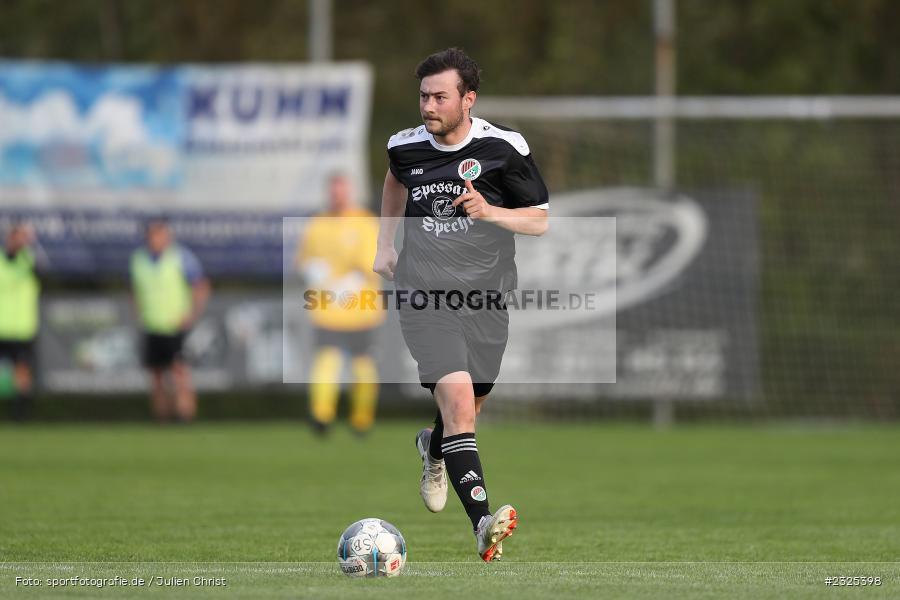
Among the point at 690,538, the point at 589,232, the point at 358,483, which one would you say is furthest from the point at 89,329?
the point at 690,538

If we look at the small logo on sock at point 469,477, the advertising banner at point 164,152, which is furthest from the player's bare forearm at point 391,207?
the advertising banner at point 164,152

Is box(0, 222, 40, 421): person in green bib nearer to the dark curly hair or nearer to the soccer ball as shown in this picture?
the dark curly hair

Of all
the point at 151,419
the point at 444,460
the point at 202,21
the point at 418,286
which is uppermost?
the point at 202,21

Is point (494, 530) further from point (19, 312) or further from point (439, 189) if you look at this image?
point (19, 312)

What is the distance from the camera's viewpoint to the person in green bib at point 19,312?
18.2 metres

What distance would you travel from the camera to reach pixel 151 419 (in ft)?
65.3

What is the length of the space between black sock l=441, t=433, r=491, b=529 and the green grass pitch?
0.27 meters

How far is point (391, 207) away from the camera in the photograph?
283 inches

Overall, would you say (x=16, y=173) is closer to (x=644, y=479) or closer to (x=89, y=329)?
(x=89, y=329)

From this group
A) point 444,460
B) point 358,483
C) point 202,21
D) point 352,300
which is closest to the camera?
point 444,460

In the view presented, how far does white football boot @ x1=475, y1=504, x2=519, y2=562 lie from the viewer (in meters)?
6.35

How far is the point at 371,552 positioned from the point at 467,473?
0.68 m

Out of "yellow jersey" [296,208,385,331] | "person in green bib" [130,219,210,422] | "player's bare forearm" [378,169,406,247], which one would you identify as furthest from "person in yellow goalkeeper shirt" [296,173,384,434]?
"player's bare forearm" [378,169,406,247]

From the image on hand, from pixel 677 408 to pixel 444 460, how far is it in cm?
1252
